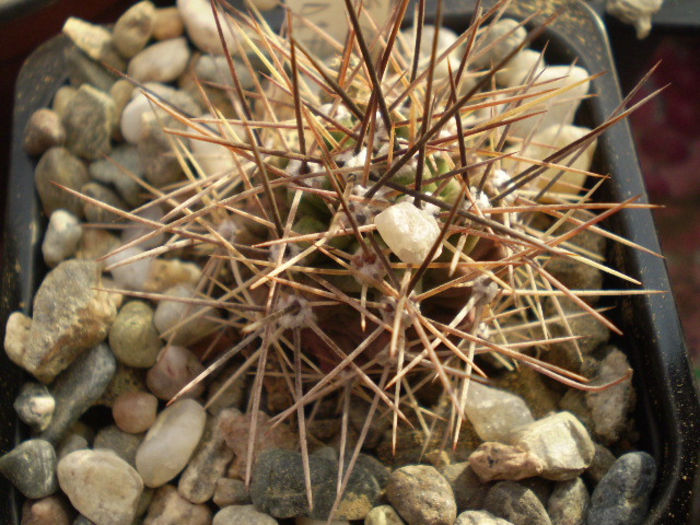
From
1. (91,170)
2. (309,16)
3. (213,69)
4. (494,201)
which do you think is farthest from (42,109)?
(494,201)

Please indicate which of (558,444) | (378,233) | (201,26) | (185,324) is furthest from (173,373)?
(201,26)

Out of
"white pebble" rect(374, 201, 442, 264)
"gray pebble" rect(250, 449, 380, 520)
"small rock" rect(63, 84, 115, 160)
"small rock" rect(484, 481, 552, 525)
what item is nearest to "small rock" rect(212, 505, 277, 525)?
"gray pebble" rect(250, 449, 380, 520)

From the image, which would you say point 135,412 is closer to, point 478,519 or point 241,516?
point 241,516

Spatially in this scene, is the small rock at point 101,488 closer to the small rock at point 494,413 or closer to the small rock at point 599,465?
the small rock at point 494,413

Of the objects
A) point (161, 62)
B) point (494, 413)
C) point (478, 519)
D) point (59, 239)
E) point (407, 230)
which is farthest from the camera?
point (161, 62)

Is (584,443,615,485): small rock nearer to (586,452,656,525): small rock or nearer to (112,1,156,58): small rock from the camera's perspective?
(586,452,656,525): small rock

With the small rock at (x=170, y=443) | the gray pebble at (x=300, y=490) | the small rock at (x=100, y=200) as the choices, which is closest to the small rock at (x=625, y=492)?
the gray pebble at (x=300, y=490)
